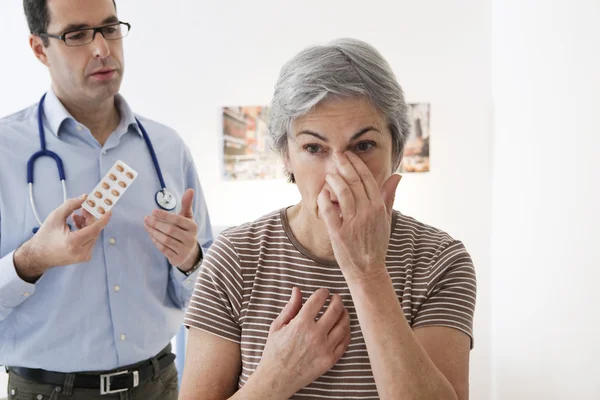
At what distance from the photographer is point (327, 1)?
4.05 metres

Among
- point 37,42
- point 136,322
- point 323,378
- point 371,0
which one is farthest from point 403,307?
point 371,0

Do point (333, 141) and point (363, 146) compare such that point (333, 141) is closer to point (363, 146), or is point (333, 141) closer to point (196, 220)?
point (363, 146)

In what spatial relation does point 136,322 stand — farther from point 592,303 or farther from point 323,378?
point 592,303

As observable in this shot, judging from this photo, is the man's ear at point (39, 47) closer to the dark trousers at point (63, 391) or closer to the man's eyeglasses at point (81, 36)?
the man's eyeglasses at point (81, 36)

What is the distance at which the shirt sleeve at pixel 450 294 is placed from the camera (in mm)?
1258

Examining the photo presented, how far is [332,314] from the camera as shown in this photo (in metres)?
1.22

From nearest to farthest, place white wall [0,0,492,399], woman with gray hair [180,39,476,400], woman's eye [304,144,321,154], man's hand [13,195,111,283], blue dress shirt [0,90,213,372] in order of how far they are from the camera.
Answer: woman with gray hair [180,39,476,400], woman's eye [304,144,321,154], man's hand [13,195,111,283], blue dress shirt [0,90,213,372], white wall [0,0,492,399]

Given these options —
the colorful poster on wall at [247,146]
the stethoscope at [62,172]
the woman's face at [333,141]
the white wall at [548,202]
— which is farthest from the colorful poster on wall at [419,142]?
the woman's face at [333,141]

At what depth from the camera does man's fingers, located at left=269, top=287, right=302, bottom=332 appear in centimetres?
122

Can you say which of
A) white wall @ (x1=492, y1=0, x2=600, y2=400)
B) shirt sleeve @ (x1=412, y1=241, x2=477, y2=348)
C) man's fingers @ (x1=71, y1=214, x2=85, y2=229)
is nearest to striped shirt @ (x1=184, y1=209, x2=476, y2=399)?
shirt sleeve @ (x1=412, y1=241, x2=477, y2=348)

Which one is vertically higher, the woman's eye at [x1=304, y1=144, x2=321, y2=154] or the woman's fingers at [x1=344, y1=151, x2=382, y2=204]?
the woman's eye at [x1=304, y1=144, x2=321, y2=154]

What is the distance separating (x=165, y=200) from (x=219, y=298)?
0.77m

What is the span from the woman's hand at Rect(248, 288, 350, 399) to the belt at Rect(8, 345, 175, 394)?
79cm

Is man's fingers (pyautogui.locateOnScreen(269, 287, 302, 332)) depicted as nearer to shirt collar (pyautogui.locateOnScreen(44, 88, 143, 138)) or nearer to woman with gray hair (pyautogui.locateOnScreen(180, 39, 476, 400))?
woman with gray hair (pyautogui.locateOnScreen(180, 39, 476, 400))
